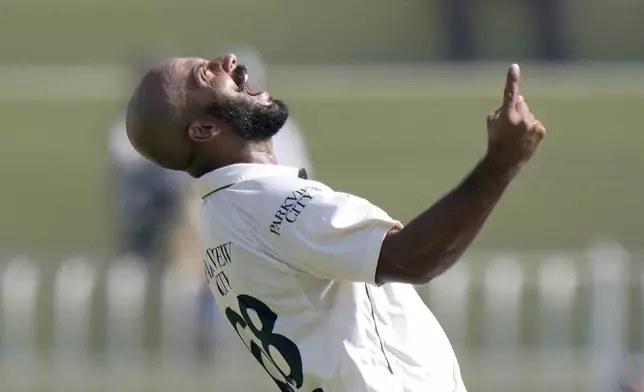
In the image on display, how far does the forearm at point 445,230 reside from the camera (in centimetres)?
382

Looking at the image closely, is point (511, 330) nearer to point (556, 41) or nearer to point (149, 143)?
point (556, 41)

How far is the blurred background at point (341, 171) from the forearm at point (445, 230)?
4.50 m

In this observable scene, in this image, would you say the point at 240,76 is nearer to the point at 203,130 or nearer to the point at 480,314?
the point at 203,130

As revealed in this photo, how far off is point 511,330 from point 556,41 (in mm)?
4484

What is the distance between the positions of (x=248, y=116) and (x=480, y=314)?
695cm

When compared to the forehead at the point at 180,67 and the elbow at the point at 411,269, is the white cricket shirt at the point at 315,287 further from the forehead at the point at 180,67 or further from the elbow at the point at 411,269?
the forehead at the point at 180,67

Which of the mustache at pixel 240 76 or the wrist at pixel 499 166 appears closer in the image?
the wrist at pixel 499 166

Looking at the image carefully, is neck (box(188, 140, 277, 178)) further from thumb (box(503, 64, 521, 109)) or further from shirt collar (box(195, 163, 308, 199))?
thumb (box(503, 64, 521, 109))

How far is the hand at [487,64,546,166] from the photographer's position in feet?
12.4

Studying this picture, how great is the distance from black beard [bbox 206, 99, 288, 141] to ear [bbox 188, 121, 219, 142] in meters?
0.03

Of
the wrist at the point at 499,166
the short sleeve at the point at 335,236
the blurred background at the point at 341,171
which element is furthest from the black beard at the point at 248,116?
the blurred background at the point at 341,171

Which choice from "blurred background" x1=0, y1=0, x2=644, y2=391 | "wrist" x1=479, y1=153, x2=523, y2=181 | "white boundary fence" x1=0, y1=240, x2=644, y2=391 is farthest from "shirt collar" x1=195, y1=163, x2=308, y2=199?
"white boundary fence" x1=0, y1=240, x2=644, y2=391

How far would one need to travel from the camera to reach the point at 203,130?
439 centimetres

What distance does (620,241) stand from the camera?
12.8m
